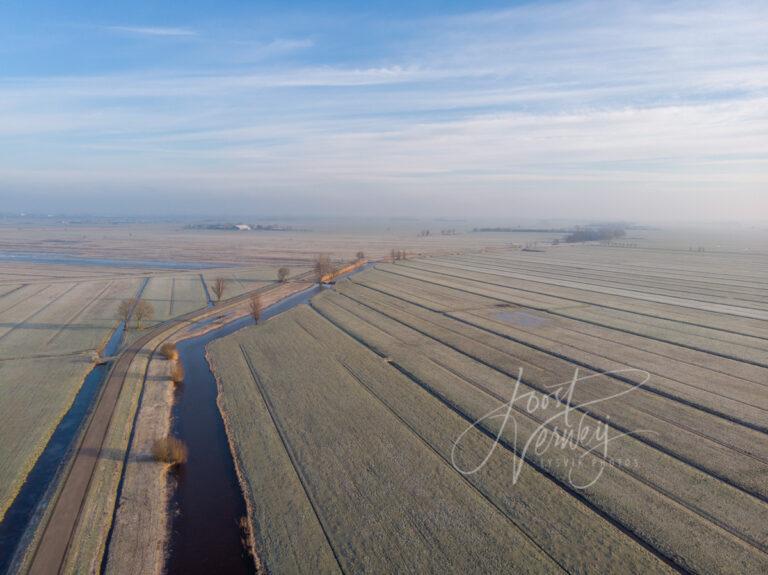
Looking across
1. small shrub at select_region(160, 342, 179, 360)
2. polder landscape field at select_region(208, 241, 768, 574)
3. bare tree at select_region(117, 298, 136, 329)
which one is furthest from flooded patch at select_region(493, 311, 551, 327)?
bare tree at select_region(117, 298, 136, 329)

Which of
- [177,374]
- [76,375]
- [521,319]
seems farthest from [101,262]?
[521,319]

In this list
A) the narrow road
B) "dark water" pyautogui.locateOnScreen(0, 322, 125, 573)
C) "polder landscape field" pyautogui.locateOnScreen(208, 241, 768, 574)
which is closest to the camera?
"polder landscape field" pyautogui.locateOnScreen(208, 241, 768, 574)

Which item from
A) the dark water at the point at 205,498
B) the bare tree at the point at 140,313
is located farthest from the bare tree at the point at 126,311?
the dark water at the point at 205,498

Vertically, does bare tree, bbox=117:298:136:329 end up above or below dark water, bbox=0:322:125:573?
above

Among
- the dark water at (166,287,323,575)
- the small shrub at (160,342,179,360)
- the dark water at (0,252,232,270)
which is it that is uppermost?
the small shrub at (160,342,179,360)

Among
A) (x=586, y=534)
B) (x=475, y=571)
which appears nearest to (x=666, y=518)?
(x=586, y=534)

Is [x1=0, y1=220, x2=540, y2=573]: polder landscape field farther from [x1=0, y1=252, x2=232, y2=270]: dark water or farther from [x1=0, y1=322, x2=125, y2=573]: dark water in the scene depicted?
[x1=0, y1=252, x2=232, y2=270]: dark water
